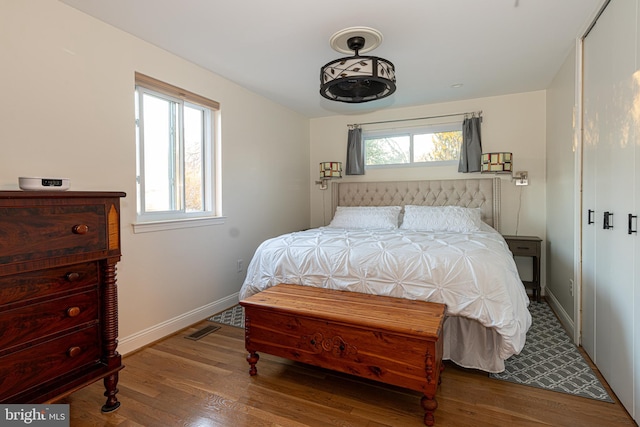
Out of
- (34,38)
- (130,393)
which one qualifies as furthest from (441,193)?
(34,38)

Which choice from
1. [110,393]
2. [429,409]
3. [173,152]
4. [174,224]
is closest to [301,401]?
[429,409]

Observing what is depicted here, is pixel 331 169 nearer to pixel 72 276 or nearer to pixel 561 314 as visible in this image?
pixel 561 314

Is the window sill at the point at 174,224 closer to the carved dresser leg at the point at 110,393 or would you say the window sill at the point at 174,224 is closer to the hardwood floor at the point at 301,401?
the hardwood floor at the point at 301,401

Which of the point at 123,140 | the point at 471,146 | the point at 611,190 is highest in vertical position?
the point at 471,146

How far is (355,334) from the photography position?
1866 millimetres

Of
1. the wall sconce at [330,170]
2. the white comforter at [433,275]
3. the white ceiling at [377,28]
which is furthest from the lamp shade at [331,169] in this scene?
the white comforter at [433,275]

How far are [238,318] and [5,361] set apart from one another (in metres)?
1.97

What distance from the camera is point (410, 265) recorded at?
2.24 meters

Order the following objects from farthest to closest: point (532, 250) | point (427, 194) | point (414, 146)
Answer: point (414, 146), point (427, 194), point (532, 250)

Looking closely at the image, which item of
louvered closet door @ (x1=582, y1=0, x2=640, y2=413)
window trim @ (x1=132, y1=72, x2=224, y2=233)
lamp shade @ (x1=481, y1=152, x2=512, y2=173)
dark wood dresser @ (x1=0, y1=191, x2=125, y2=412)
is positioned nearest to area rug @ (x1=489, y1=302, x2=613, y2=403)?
louvered closet door @ (x1=582, y1=0, x2=640, y2=413)

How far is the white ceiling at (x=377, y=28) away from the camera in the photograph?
2203mm

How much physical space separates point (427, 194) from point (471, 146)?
2.70ft

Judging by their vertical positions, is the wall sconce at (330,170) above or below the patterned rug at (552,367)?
above

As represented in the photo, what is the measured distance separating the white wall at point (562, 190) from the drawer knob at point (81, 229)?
3454 millimetres
